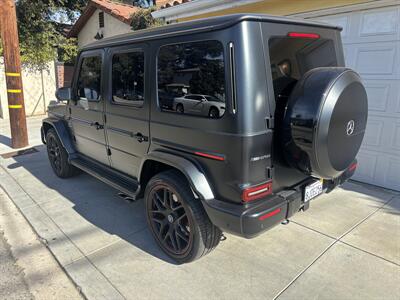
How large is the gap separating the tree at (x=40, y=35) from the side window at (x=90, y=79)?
8.97 metres

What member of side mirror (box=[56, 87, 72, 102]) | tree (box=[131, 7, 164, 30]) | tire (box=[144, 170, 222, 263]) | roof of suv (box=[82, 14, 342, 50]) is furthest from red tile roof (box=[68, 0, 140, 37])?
tire (box=[144, 170, 222, 263])

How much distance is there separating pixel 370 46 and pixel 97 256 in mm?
4425

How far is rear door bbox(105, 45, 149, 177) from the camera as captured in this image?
2.90 meters

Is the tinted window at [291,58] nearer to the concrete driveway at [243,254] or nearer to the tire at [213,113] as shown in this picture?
the tire at [213,113]

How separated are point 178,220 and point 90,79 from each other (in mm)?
2256

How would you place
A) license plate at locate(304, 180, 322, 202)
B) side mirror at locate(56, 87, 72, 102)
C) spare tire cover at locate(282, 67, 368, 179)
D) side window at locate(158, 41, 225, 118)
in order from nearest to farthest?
spare tire cover at locate(282, 67, 368, 179) → side window at locate(158, 41, 225, 118) → license plate at locate(304, 180, 322, 202) → side mirror at locate(56, 87, 72, 102)

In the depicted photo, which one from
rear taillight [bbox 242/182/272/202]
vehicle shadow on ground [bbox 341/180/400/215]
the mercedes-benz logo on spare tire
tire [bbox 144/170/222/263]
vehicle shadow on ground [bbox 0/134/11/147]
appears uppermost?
the mercedes-benz logo on spare tire

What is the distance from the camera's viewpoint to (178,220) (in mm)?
2676

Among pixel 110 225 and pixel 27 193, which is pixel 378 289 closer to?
pixel 110 225

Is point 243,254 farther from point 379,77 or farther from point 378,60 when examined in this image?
point 378,60

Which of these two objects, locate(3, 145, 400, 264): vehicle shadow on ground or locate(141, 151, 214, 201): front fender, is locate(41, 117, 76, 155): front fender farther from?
locate(141, 151, 214, 201): front fender

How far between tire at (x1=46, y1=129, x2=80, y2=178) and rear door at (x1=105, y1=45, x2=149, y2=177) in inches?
59.0

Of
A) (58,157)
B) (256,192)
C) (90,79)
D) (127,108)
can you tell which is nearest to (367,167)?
(256,192)

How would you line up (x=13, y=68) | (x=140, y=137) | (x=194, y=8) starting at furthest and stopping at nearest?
(x=13, y=68) → (x=194, y=8) → (x=140, y=137)
